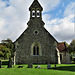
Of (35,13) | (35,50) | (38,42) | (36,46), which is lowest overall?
(35,50)

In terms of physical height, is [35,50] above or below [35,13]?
below

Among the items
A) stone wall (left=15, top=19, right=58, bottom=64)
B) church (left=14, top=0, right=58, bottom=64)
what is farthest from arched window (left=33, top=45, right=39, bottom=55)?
stone wall (left=15, top=19, right=58, bottom=64)

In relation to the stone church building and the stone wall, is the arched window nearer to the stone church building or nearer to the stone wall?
the stone church building

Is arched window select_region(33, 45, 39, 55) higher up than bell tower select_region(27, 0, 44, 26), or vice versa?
bell tower select_region(27, 0, 44, 26)

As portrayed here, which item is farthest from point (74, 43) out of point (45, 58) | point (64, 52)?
point (45, 58)

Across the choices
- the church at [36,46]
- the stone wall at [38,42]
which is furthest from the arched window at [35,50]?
the stone wall at [38,42]

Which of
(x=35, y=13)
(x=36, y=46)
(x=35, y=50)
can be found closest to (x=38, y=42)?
(x=36, y=46)

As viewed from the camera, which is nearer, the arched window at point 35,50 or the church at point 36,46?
the church at point 36,46

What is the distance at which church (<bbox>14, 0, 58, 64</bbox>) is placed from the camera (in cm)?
2202

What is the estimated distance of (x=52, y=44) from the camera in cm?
2266

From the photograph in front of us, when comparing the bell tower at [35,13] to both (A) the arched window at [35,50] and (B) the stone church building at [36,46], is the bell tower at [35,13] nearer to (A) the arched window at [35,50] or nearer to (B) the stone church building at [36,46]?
(B) the stone church building at [36,46]

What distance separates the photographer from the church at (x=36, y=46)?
22016 mm

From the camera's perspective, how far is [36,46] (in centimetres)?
2289

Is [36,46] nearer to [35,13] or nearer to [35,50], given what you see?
[35,50]
